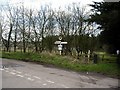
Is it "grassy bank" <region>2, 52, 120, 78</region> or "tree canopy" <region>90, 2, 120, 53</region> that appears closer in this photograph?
"tree canopy" <region>90, 2, 120, 53</region>

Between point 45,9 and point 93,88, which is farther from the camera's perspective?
point 45,9

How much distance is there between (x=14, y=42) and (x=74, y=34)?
12680 millimetres

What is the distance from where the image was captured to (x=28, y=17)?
Result: 50875 mm

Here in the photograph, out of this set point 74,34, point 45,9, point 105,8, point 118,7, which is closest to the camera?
point 118,7

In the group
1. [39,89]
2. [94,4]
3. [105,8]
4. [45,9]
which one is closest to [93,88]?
[39,89]

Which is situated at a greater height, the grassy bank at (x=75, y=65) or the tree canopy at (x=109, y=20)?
the tree canopy at (x=109, y=20)

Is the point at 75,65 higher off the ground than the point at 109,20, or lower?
lower

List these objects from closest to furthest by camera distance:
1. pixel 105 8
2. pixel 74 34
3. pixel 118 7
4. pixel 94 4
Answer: pixel 118 7 → pixel 105 8 → pixel 94 4 → pixel 74 34

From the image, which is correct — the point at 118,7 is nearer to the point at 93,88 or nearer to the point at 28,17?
the point at 93,88

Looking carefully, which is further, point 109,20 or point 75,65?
point 75,65

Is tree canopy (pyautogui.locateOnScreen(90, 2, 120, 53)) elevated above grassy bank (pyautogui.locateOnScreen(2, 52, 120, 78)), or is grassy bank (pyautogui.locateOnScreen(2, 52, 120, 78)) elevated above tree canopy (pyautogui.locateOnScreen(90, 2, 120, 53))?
tree canopy (pyautogui.locateOnScreen(90, 2, 120, 53))

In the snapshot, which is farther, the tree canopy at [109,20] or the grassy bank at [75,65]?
the grassy bank at [75,65]

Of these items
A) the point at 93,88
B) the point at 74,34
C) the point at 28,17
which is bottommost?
the point at 93,88

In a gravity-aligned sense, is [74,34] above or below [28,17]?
below
